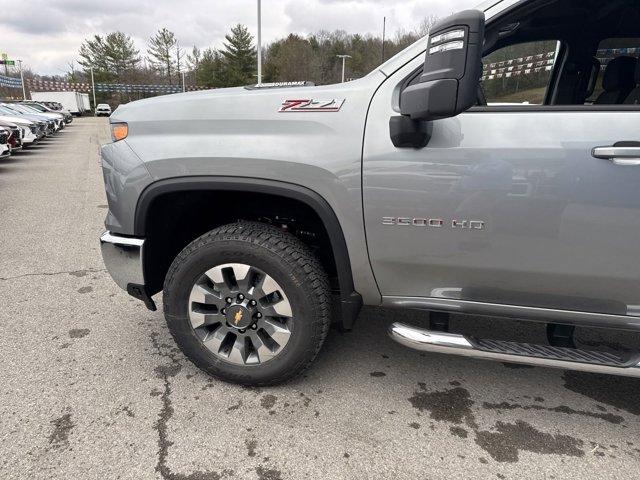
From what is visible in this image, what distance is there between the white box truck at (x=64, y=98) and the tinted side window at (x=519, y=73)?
56.9 meters

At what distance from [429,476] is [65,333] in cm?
245

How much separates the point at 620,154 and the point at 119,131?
7.54 feet

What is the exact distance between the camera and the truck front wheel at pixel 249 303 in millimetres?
2369

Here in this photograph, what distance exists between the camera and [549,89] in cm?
285

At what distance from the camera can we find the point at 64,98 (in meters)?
51.9

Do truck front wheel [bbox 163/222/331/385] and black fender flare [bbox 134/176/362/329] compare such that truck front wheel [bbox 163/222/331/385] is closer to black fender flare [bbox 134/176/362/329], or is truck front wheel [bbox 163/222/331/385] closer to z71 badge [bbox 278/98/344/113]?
black fender flare [bbox 134/176/362/329]

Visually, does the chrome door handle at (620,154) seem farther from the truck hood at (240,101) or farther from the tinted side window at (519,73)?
the truck hood at (240,101)

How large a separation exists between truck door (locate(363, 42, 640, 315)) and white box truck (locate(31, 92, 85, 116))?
5719 cm

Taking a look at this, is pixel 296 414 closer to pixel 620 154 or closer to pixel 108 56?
pixel 620 154

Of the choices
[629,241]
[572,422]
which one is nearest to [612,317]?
[629,241]

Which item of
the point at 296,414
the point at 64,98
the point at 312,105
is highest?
the point at 64,98

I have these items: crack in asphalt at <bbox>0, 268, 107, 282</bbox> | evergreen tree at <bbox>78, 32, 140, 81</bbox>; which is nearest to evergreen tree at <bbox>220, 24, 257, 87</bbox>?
evergreen tree at <bbox>78, 32, 140, 81</bbox>

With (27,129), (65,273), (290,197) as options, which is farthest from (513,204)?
(27,129)

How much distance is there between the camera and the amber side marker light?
251 centimetres
